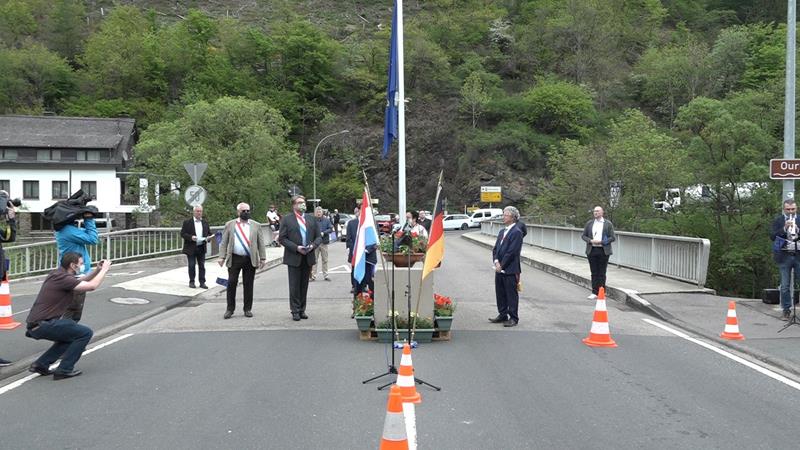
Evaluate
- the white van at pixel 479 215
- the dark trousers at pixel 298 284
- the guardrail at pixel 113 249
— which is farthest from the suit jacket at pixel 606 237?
the white van at pixel 479 215

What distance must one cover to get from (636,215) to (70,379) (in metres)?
26.6

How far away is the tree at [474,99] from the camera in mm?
76000

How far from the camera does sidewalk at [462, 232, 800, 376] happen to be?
9297mm

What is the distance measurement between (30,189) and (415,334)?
61574 millimetres

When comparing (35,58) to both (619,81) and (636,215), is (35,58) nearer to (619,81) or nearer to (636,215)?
(619,81)

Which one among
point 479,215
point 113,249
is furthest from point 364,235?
point 479,215

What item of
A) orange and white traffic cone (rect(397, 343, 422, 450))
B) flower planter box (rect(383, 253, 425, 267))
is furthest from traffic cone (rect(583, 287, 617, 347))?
orange and white traffic cone (rect(397, 343, 422, 450))

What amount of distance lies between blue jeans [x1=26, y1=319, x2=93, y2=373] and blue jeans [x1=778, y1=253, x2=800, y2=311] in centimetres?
1035

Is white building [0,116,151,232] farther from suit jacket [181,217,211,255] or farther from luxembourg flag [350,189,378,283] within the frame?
luxembourg flag [350,189,378,283]

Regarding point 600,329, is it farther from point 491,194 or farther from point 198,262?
point 491,194

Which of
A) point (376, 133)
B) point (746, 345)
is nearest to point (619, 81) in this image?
point (376, 133)

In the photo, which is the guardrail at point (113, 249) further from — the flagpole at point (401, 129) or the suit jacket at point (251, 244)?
the flagpole at point (401, 129)

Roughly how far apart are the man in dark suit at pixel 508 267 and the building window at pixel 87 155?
59750 millimetres

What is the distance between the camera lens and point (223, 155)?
131ft
